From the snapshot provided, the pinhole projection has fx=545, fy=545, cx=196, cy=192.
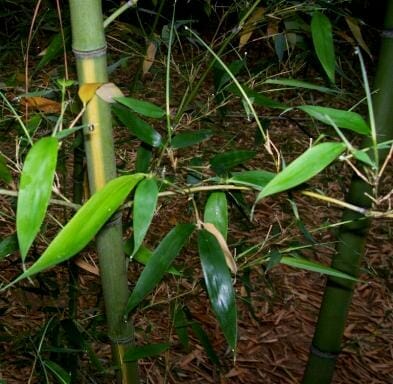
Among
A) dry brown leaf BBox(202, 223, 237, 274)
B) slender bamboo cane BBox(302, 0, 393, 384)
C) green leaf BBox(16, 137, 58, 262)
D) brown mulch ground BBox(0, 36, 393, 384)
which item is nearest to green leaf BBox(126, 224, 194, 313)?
dry brown leaf BBox(202, 223, 237, 274)

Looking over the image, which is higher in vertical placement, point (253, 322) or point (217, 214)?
point (217, 214)

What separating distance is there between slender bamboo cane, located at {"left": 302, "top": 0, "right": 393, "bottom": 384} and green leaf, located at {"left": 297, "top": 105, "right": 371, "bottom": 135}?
0.78 feet

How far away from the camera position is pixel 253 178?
1.44ft

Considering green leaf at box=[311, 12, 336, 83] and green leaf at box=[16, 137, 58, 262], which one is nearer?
green leaf at box=[16, 137, 58, 262]

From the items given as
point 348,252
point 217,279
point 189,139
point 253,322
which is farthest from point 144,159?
point 253,322

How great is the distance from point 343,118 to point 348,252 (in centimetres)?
46

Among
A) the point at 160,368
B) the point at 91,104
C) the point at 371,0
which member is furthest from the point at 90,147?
the point at 371,0

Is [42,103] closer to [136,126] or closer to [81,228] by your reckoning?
[136,126]

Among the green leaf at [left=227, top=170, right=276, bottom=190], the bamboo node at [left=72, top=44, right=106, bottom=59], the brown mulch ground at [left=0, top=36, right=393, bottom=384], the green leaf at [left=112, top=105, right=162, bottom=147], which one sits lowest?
the brown mulch ground at [left=0, top=36, right=393, bottom=384]

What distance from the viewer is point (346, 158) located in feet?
1.17

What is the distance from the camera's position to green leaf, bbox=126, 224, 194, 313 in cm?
46

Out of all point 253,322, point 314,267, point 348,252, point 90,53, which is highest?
point 90,53

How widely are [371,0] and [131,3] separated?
200 cm

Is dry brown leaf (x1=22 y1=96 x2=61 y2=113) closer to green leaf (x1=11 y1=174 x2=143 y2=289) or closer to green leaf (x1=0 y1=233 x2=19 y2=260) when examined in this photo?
green leaf (x1=0 y1=233 x2=19 y2=260)
